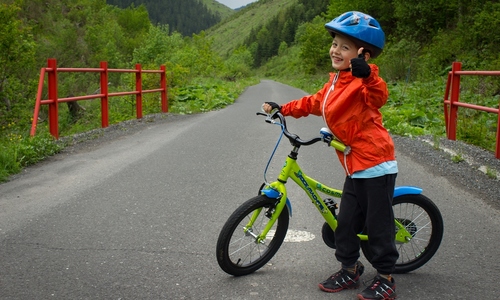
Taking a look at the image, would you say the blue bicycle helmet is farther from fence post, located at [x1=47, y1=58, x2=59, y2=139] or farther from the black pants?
fence post, located at [x1=47, y1=58, x2=59, y2=139]

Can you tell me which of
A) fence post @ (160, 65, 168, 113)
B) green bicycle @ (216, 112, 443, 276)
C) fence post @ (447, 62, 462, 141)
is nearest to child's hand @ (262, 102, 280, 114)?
green bicycle @ (216, 112, 443, 276)

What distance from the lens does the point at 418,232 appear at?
143 inches

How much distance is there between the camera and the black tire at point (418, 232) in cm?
359

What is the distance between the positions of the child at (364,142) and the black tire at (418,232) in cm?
44

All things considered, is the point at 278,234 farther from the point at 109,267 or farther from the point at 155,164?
the point at 155,164

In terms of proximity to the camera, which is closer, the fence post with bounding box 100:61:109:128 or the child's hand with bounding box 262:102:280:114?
the child's hand with bounding box 262:102:280:114

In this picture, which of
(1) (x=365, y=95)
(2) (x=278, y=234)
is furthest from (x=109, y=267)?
(1) (x=365, y=95)

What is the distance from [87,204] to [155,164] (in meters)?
2.13

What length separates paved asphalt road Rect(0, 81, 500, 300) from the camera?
11.0 ft

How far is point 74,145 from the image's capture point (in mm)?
9055

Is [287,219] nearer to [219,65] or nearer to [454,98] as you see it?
[454,98]

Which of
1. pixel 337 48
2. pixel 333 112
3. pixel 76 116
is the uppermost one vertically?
pixel 337 48

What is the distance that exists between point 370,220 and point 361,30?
113 centimetres

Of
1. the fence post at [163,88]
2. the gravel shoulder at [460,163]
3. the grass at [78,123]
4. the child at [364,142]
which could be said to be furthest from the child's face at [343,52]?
the fence post at [163,88]
